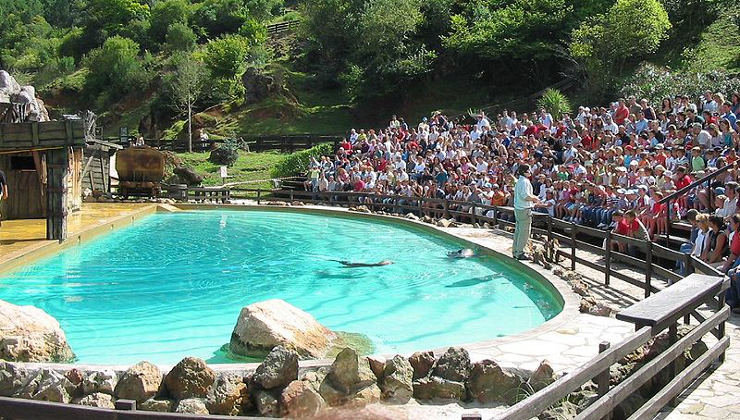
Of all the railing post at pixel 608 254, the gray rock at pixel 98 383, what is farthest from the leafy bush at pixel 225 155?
the gray rock at pixel 98 383

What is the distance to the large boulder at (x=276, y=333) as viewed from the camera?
8.38 metres

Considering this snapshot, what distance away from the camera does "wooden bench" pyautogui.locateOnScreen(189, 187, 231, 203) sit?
26.8 meters

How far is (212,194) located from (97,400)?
71.9 ft

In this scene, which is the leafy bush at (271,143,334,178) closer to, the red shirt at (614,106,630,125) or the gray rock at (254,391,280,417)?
the red shirt at (614,106,630,125)

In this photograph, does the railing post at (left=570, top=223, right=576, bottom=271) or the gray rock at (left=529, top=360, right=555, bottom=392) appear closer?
the gray rock at (left=529, top=360, right=555, bottom=392)

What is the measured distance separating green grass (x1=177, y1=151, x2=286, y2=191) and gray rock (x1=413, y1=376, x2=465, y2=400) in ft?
79.9

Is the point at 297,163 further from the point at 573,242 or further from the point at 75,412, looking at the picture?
the point at 75,412

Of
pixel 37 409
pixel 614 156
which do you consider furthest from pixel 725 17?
pixel 37 409

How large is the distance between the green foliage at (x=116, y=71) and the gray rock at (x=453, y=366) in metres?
57.3

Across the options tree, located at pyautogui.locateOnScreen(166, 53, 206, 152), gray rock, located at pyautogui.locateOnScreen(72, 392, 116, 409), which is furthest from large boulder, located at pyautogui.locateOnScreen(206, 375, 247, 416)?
tree, located at pyautogui.locateOnScreen(166, 53, 206, 152)

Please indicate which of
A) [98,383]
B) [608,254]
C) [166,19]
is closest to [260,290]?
[608,254]

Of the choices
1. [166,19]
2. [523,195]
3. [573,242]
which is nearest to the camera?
[573,242]

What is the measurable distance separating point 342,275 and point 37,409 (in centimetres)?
1018

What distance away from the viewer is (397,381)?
6.51m
